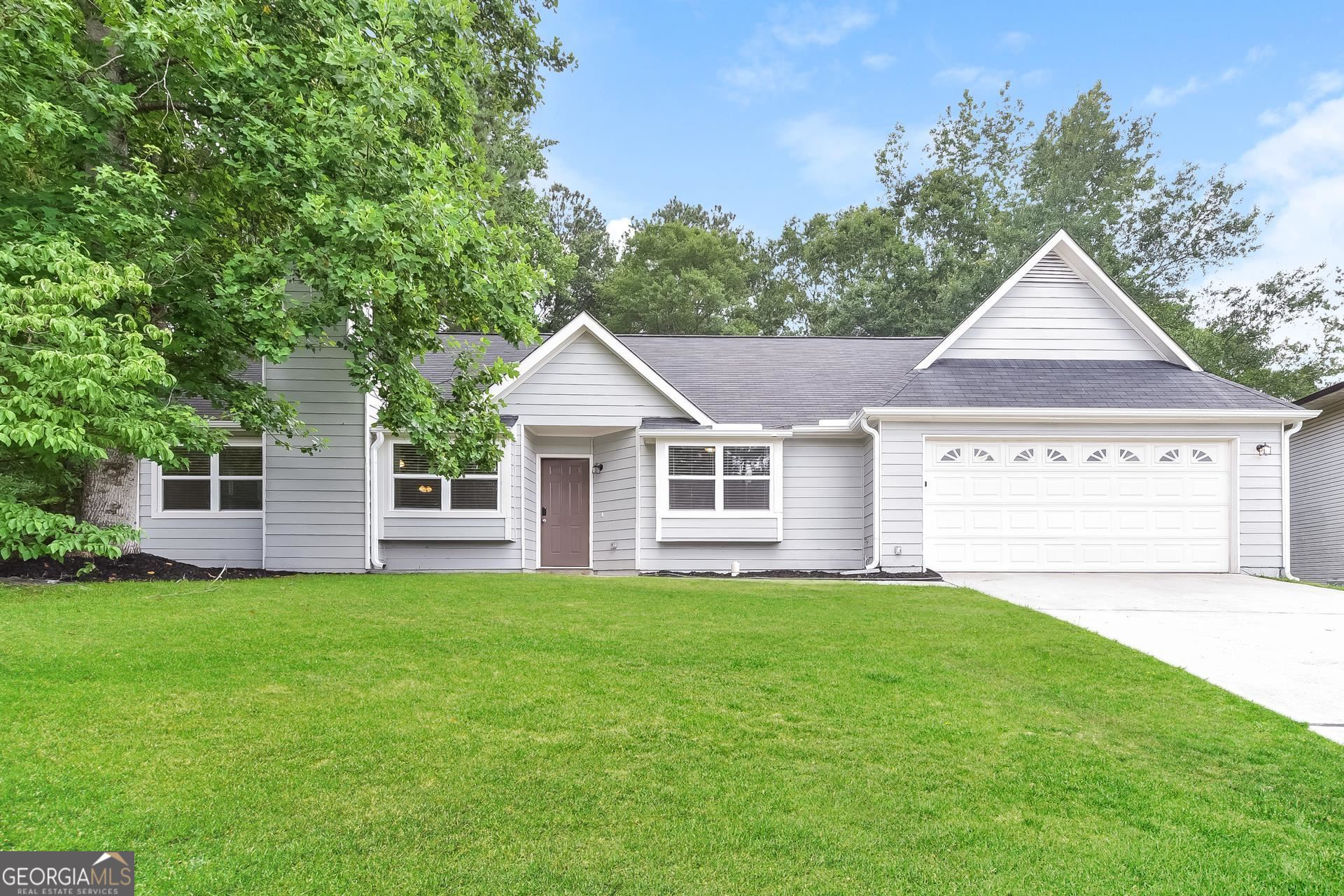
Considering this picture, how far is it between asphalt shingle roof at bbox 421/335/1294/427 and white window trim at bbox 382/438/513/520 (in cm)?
207

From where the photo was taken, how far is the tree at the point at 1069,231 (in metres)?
29.4

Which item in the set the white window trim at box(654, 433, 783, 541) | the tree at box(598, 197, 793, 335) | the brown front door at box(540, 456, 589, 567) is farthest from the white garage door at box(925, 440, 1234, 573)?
the tree at box(598, 197, 793, 335)

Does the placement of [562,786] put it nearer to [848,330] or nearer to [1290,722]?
[1290,722]

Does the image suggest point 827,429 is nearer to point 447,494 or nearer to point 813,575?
point 813,575

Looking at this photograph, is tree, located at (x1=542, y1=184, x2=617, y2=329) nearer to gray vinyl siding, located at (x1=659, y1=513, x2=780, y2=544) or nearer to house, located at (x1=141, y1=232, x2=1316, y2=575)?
house, located at (x1=141, y1=232, x2=1316, y2=575)

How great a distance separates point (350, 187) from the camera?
9266mm

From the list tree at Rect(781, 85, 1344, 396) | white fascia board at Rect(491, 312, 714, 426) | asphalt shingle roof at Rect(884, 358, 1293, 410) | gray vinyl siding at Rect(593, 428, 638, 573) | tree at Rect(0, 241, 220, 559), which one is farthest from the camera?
tree at Rect(781, 85, 1344, 396)

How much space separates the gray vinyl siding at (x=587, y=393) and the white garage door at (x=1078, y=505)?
15.3 ft

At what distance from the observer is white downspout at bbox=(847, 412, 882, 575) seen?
12.4 meters

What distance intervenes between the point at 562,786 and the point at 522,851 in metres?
0.64

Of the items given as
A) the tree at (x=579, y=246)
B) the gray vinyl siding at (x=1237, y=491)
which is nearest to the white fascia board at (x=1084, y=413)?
the gray vinyl siding at (x=1237, y=491)

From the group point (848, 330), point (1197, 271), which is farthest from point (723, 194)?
point (1197, 271)

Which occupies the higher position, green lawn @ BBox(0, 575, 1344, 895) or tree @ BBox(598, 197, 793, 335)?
tree @ BBox(598, 197, 793, 335)

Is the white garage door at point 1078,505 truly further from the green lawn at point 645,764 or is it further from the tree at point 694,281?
the tree at point 694,281
